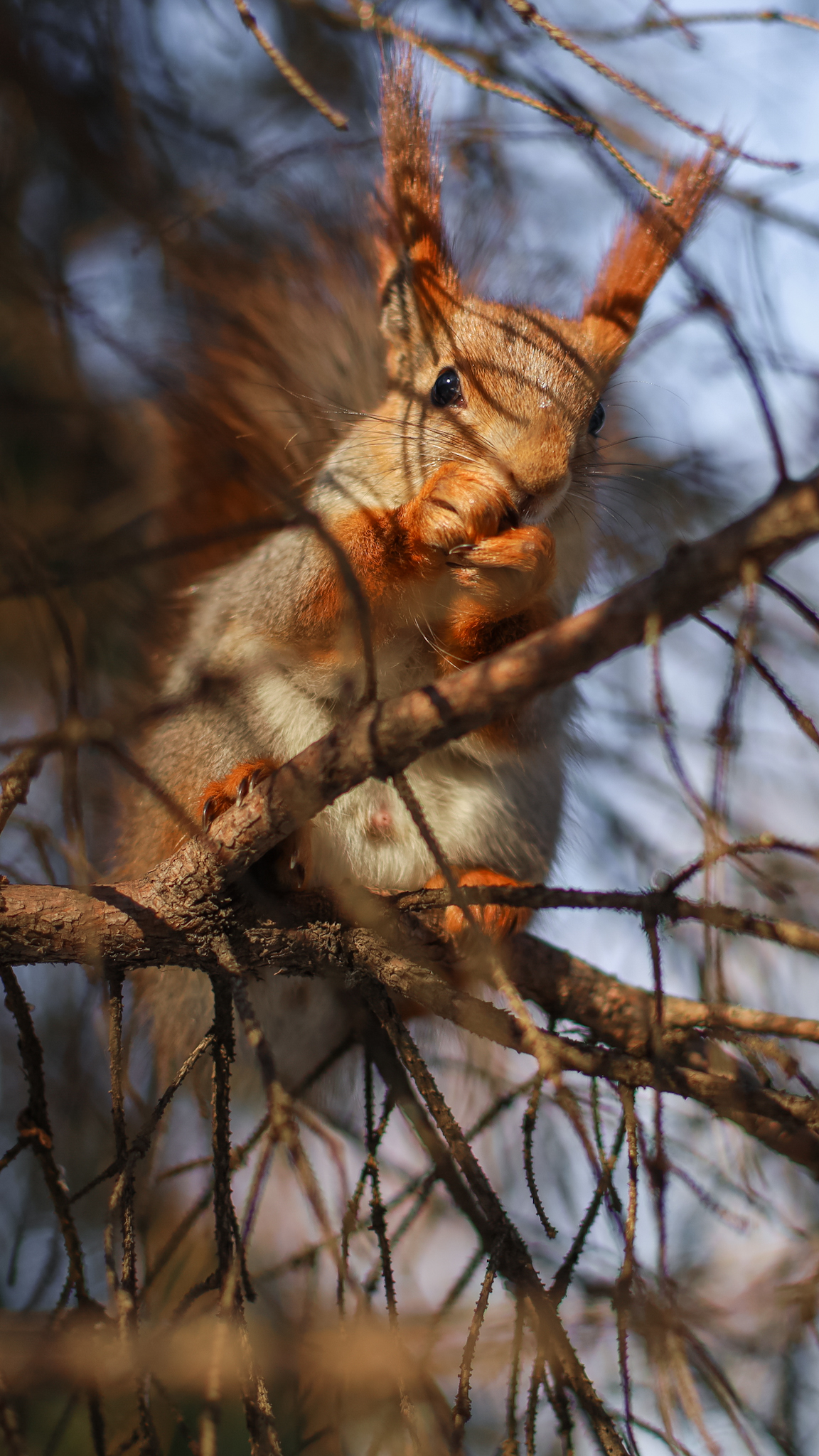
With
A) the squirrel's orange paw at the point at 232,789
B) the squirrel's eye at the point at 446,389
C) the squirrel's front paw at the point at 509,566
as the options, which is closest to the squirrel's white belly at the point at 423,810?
the squirrel's orange paw at the point at 232,789

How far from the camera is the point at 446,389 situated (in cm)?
152

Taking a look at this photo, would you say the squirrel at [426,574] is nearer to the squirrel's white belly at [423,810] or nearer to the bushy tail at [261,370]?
the squirrel's white belly at [423,810]

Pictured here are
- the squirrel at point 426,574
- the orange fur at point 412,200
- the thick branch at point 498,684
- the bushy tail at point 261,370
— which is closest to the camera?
the thick branch at point 498,684

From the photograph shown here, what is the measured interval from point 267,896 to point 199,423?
125cm

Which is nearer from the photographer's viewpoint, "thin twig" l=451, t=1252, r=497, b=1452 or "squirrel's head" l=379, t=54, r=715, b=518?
"thin twig" l=451, t=1252, r=497, b=1452

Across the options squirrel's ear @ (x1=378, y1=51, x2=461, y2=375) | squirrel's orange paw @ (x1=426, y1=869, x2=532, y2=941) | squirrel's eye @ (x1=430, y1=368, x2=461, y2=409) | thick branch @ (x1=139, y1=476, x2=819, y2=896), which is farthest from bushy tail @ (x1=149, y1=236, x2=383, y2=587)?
thick branch @ (x1=139, y1=476, x2=819, y2=896)

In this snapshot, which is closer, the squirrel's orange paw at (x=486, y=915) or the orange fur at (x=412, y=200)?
the squirrel's orange paw at (x=486, y=915)

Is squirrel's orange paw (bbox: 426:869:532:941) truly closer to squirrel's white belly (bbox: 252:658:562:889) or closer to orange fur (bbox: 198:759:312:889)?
squirrel's white belly (bbox: 252:658:562:889)

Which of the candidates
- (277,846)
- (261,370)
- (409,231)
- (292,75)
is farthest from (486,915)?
(261,370)

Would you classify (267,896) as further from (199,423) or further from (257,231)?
(257,231)

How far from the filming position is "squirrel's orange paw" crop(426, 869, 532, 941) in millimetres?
1217

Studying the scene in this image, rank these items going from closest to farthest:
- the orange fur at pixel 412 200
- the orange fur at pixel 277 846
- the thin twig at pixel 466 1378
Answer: the thin twig at pixel 466 1378
the orange fur at pixel 277 846
the orange fur at pixel 412 200

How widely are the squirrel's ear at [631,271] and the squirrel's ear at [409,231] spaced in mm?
247

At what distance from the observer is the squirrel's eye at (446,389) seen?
4.94 feet
